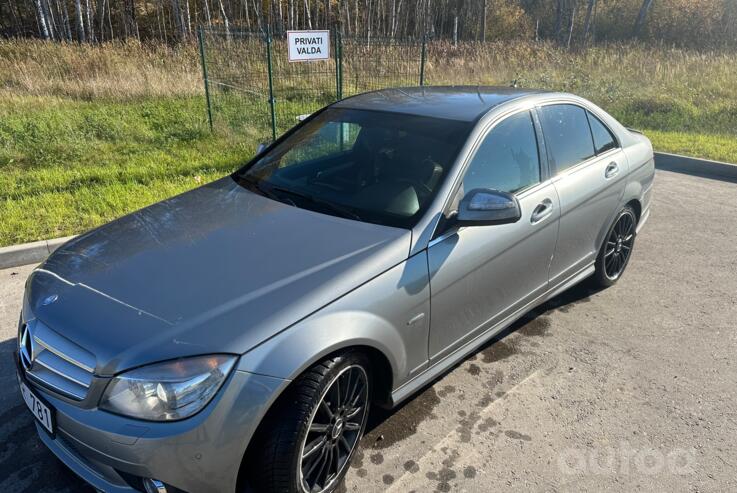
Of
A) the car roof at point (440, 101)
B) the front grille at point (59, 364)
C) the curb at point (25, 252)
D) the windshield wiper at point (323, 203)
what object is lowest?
the curb at point (25, 252)

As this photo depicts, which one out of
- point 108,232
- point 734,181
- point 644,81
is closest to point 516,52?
point 644,81

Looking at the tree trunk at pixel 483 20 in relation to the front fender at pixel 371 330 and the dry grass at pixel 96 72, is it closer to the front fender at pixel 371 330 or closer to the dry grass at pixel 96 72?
the dry grass at pixel 96 72

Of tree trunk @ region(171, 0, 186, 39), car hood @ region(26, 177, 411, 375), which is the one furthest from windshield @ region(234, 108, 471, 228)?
tree trunk @ region(171, 0, 186, 39)

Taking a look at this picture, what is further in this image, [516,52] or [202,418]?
[516,52]

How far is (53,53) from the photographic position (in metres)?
13.8

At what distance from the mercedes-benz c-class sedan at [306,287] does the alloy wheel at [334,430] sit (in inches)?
0.4

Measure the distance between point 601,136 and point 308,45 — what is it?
195 inches

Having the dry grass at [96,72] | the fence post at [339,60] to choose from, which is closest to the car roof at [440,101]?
the fence post at [339,60]

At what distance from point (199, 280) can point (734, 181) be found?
8.35m

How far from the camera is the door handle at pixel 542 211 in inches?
125

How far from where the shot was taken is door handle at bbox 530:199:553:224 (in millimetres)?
3184

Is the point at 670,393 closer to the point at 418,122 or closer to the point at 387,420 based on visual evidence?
the point at 387,420

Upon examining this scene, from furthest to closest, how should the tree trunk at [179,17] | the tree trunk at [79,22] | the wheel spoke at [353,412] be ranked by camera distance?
1. the tree trunk at [179,17]
2. the tree trunk at [79,22]
3. the wheel spoke at [353,412]

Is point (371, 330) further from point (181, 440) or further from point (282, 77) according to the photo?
point (282, 77)
